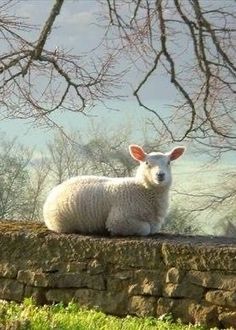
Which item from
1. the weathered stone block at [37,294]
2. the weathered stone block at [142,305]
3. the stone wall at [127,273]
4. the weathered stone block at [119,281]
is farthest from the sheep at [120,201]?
the weathered stone block at [142,305]

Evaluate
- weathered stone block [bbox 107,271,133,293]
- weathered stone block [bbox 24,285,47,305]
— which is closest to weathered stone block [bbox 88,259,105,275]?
weathered stone block [bbox 107,271,133,293]

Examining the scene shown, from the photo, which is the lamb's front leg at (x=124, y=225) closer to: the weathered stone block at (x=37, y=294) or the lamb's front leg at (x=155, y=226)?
the lamb's front leg at (x=155, y=226)

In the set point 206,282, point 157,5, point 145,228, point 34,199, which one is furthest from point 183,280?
point 34,199

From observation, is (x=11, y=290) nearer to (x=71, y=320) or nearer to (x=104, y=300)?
(x=104, y=300)

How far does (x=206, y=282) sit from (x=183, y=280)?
22 centimetres

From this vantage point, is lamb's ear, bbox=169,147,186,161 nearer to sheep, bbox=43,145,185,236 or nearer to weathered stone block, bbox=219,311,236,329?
sheep, bbox=43,145,185,236

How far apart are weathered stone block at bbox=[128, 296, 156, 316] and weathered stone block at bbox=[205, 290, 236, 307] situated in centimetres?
53

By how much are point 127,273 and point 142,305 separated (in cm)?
32

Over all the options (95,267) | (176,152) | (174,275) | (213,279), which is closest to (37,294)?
(95,267)

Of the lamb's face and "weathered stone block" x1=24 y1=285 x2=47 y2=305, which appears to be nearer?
the lamb's face

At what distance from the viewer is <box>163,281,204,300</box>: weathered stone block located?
22.6 ft

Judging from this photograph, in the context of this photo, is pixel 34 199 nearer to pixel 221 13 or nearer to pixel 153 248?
pixel 221 13

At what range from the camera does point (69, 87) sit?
406 inches

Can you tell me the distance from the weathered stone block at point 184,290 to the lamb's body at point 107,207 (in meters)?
0.82
